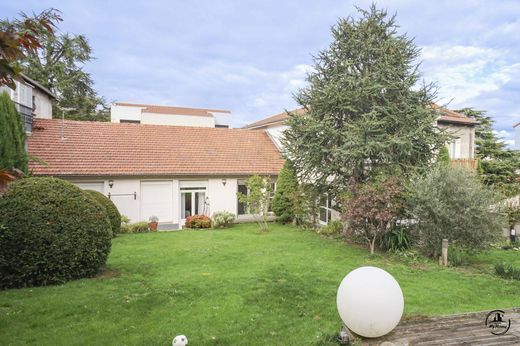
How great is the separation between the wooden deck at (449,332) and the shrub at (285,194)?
12.9 meters

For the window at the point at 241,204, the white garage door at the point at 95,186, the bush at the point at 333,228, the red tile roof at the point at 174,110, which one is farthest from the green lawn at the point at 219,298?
the red tile roof at the point at 174,110

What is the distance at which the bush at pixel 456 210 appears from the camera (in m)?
10.4

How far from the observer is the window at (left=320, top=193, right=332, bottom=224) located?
54.9 feet

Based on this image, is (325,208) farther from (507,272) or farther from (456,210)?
(507,272)

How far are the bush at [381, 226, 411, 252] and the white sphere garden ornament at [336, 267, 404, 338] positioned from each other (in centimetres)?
775

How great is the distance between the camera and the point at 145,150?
19469mm

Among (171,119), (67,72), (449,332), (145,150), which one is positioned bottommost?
(449,332)

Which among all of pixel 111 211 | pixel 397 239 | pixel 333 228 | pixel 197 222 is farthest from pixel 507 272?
pixel 111 211

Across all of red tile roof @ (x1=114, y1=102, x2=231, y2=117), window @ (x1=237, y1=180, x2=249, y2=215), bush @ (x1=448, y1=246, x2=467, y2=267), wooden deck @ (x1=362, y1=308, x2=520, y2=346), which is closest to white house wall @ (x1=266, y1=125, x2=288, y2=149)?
window @ (x1=237, y1=180, x2=249, y2=215)

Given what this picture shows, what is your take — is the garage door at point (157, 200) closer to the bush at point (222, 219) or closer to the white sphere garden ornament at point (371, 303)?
the bush at point (222, 219)

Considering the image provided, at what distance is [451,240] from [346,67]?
7.90 m

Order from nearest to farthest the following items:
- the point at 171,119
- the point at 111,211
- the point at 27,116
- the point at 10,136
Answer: the point at 10,136
the point at 111,211
the point at 27,116
the point at 171,119

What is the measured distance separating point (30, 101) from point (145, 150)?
6144 mm

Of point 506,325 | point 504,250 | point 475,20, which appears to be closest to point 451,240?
point 504,250
